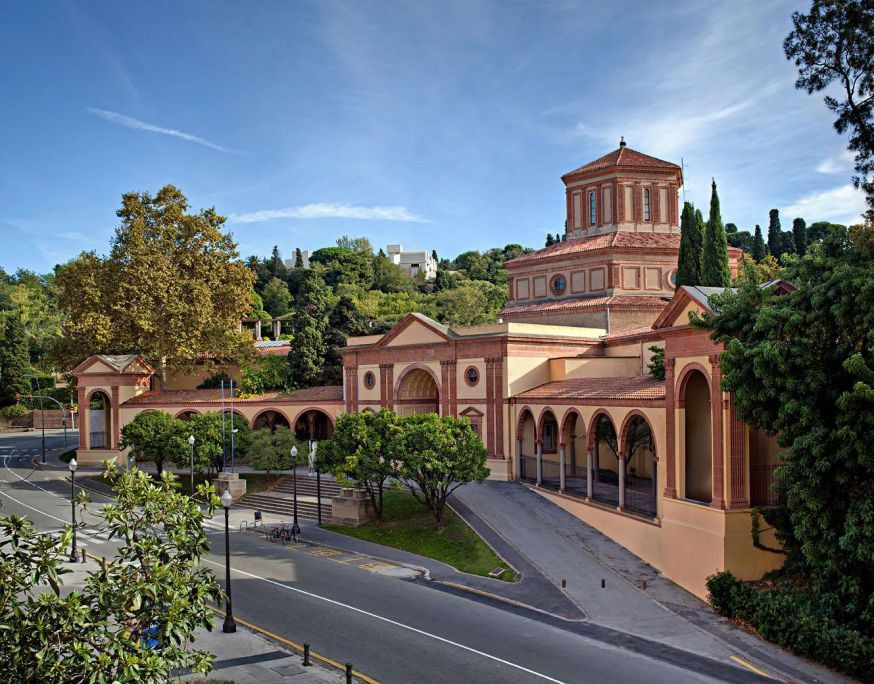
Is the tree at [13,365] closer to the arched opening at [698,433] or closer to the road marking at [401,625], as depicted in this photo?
the road marking at [401,625]

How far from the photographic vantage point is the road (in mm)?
17266

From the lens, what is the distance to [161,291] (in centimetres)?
4744

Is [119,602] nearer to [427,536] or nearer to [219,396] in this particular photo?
[427,536]

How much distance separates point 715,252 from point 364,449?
1804cm

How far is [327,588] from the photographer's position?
2433cm

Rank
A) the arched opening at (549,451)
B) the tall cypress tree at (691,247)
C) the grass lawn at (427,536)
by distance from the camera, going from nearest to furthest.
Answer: the grass lawn at (427,536) < the tall cypress tree at (691,247) < the arched opening at (549,451)

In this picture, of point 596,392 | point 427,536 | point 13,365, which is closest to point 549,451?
point 596,392

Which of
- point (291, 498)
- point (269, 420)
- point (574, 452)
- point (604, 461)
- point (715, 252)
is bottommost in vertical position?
point (291, 498)

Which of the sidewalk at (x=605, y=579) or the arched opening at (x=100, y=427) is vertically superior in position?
the arched opening at (x=100, y=427)

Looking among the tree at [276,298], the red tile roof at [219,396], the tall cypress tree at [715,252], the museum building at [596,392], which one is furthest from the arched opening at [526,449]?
the tree at [276,298]

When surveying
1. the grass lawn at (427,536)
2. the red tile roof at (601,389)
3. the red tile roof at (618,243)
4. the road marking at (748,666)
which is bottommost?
the road marking at (748,666)

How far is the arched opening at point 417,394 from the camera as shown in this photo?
42.3 metres

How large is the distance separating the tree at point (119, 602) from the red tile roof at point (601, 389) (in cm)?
1877

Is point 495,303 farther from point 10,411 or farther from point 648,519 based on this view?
point 648,519
